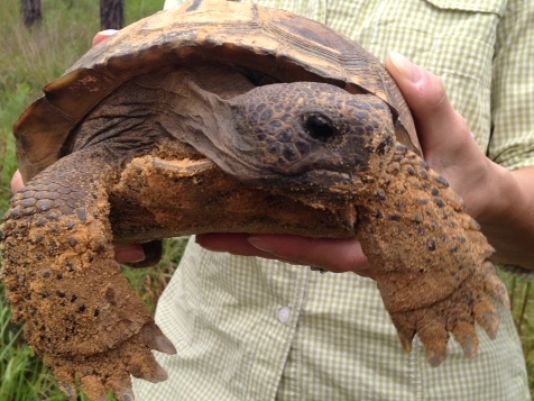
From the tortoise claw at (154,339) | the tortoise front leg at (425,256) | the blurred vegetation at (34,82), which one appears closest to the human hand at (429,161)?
the tortoise front leg at (425,256)

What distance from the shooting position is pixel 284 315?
4.74ft

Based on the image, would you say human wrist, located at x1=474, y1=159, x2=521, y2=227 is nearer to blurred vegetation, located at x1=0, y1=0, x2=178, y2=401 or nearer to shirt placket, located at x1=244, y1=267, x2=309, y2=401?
shirt placket, located at x1=244, y1=267, x2=309, y2=401

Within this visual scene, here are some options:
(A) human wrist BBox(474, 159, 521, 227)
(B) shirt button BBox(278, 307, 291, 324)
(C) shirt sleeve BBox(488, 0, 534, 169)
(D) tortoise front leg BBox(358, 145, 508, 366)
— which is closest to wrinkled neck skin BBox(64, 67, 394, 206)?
(D) tortoise front leg BBox(358, 145, 508, 366)

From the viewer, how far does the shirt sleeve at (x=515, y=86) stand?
1.46m

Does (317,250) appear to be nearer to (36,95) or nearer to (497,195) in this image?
(497,195)

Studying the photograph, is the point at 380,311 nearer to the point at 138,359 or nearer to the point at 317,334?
the point at 317,334

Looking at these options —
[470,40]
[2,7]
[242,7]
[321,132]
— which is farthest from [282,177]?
[2,7]

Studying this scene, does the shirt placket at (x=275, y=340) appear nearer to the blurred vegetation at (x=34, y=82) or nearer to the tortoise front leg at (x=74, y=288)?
the tortoise front leg at (x=74, y=288)

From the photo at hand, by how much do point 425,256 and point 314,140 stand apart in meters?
0.30

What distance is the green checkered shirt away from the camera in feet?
4.60

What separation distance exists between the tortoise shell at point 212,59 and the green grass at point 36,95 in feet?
4.32

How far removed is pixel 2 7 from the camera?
5.39m

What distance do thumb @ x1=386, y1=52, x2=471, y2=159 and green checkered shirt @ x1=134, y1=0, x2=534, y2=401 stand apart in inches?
11.3

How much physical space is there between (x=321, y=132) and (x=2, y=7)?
5.41 meters
